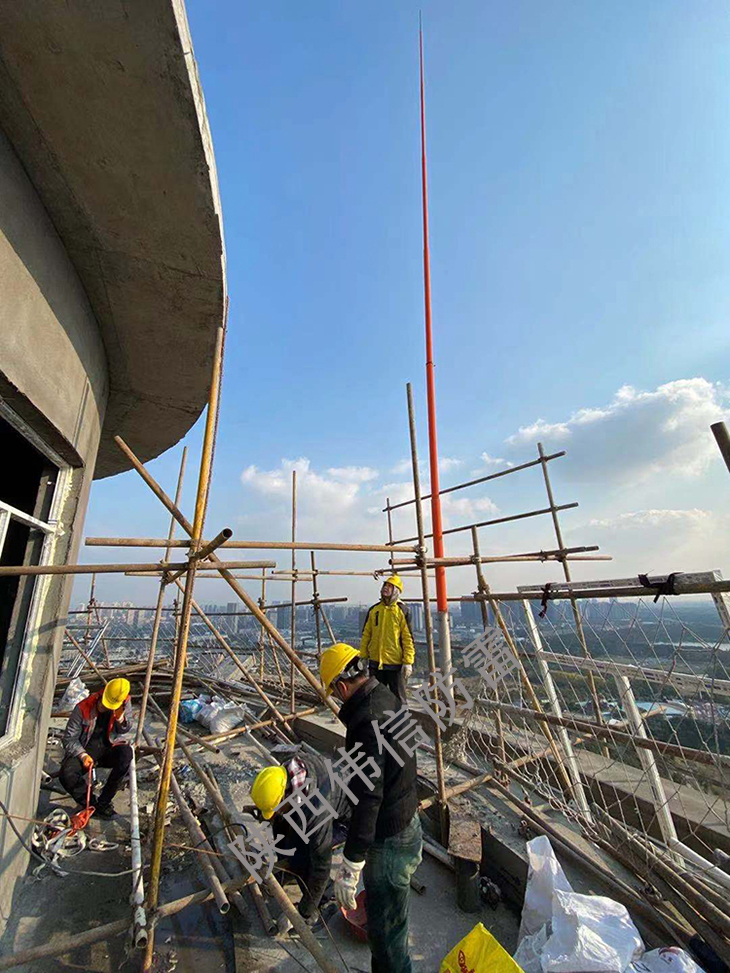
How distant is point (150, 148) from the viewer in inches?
90.9

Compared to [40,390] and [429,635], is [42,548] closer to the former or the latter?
[40,390]

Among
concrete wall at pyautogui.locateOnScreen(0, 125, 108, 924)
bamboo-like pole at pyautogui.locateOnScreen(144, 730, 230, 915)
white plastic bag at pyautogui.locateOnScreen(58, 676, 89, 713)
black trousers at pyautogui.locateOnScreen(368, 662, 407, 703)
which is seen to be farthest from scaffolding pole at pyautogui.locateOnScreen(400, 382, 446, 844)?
white plastic bag at pyautogui.locateOnScreen(58, 676, 89, 713)

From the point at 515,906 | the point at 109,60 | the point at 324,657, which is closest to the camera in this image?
the point at 109,60

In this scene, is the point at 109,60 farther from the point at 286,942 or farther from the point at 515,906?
the point at 515,906

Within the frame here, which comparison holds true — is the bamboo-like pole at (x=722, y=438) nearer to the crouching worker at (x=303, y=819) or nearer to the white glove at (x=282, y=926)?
the crouching worker at (x=303, y=819)

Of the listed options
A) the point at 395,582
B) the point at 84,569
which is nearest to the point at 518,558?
the point at 395,582

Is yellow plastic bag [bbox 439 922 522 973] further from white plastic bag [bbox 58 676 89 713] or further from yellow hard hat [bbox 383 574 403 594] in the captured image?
white plastic bag [bbox 58 676 89 713]

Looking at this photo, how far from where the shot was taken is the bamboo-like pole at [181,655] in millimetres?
2521

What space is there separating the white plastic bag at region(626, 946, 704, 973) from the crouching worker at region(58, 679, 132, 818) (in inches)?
186

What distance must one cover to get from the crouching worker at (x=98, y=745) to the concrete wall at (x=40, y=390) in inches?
44.0

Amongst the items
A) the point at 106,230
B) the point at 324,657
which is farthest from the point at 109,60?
the point at 324,657

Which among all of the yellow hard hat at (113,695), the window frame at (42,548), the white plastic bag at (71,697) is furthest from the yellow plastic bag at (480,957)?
the white plastic bag at (71,697)

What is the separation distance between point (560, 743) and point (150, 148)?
6616 millimetres

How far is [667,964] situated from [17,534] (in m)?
5.34
